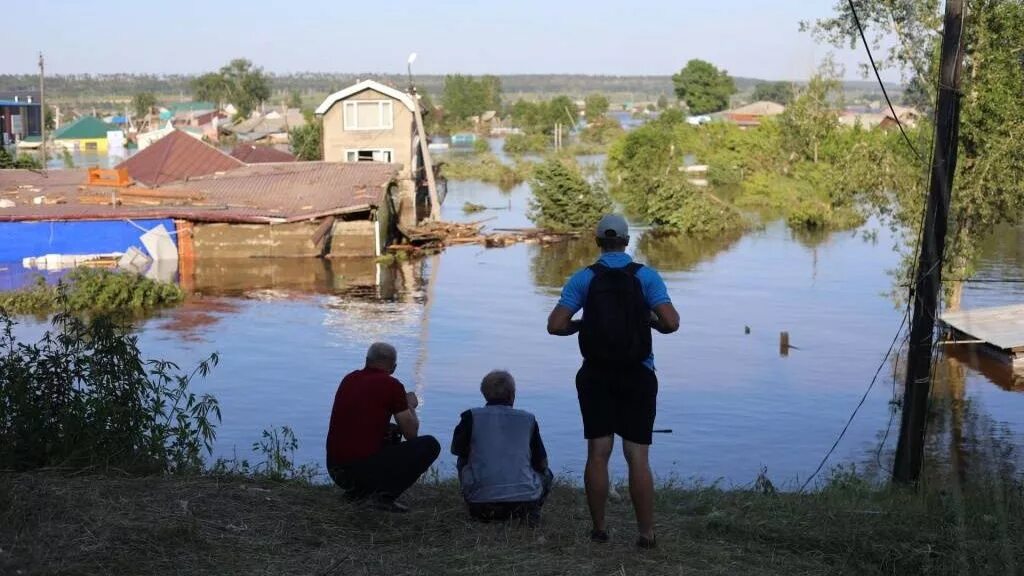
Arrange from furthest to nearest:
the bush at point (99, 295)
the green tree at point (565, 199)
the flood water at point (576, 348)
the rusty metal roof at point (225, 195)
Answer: the green tree at point (565, 199)
the rusty metal roof at point (225, 195)
the bush at point (99, 295)
the flood water at point (576, 348)

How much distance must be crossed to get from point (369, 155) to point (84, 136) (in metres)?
78.0

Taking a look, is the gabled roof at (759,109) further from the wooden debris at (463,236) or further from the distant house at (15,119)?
the wooden debris at (463,236)

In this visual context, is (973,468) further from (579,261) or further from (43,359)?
(579,261)

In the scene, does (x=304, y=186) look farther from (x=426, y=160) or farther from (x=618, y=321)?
(x=618, y=321)

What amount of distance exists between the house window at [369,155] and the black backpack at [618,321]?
132 feet

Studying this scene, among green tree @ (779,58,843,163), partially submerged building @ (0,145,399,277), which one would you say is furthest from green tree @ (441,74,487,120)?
partially submerged building @ (0,145,399,277)

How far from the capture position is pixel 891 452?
51.7 feet

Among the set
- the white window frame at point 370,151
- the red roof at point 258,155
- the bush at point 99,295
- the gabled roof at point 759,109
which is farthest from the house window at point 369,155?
the gabled roof at point 759,109

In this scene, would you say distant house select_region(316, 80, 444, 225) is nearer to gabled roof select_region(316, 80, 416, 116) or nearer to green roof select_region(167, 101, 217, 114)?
gabled roof select_region(316, 80, 416, 116)

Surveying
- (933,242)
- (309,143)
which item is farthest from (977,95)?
(309,143)

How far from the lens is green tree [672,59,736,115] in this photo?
154 meters

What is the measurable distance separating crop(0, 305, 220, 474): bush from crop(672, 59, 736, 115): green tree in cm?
14888

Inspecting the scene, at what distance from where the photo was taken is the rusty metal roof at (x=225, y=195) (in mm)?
36000

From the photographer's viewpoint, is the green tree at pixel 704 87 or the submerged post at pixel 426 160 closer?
the submerged post at pixel 426 160
